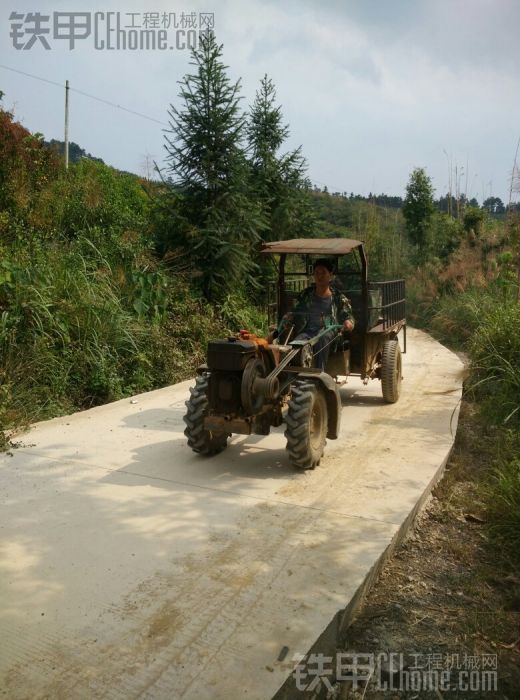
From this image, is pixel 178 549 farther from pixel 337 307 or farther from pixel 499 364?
pixel 499 364

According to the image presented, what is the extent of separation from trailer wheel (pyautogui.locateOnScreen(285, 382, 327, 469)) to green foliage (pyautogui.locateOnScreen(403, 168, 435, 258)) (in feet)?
55.0

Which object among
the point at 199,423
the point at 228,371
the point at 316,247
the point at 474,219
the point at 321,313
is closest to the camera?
the point at 228,371

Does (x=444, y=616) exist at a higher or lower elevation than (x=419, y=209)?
lower

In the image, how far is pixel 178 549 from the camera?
141 inches

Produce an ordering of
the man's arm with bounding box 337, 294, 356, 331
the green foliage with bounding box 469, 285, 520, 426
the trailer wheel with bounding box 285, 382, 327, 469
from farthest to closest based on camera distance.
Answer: the man's arm with bounding box 337, 294, 356, 331
the green foliage with bounding box 469, 285, 520, 426
the trailer wheel with bounding box 285, 382, 327, 469

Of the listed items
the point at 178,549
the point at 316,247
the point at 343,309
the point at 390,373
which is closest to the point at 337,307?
the point at 343,309

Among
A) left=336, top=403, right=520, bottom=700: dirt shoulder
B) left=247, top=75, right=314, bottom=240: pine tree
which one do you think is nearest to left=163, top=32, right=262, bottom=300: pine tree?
left=247, top=75, right=314, bottom=240: pine tree

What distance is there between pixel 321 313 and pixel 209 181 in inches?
203

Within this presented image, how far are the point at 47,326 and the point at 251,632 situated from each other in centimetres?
530

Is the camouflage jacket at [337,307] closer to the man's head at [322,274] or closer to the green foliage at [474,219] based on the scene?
the man's head at [322,274]

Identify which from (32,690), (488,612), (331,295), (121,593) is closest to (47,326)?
(331,295)

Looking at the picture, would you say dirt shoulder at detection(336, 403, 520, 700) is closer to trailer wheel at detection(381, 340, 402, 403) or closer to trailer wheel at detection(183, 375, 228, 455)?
trailer wheel at detection(183, 375, 228, 455)

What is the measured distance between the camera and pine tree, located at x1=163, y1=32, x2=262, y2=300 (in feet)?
34.3

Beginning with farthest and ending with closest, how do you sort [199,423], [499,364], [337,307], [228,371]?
[499,364], [337,307], [199,423], [228,371]
